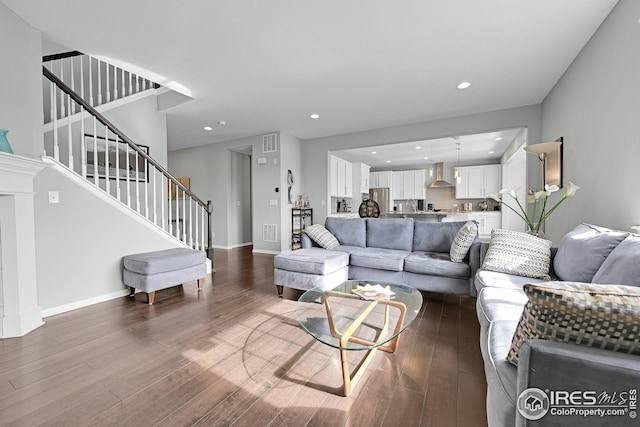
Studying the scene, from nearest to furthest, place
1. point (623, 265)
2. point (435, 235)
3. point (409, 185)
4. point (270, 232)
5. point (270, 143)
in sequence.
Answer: point (623, 265)
point (435, 235)
point (270, 143)
point (270, 232)
point (409, 185)

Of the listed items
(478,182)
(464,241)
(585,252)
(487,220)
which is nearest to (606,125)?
(585,252)

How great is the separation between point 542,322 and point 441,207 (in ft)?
28.6

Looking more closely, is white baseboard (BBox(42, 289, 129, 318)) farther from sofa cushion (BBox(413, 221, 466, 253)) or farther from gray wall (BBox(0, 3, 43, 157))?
sofa cushion (BBox(413, 221, 466, 253))

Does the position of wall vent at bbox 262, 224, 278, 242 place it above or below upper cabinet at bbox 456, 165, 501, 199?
below

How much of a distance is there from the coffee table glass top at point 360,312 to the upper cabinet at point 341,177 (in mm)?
4476

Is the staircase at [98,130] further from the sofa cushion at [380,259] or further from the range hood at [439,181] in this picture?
the range hood at [439,181]

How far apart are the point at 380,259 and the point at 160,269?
2.49 m

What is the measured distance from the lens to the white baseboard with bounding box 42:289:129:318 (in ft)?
8.28

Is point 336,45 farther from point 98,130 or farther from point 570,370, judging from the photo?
point 98,130

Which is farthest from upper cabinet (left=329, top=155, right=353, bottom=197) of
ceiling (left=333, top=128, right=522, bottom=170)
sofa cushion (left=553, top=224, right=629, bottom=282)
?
sofa cushion (left=553, top=224, right=629, bottom=282)

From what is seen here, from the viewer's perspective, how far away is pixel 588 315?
743 millimetres

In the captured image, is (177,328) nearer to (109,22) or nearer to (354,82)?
(109,22)

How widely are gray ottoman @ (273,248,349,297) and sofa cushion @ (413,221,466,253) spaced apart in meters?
1.07

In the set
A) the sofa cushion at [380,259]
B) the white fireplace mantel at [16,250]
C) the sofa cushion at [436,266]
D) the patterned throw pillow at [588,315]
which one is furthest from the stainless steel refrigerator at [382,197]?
the patterned throw pillow at [588,315]
